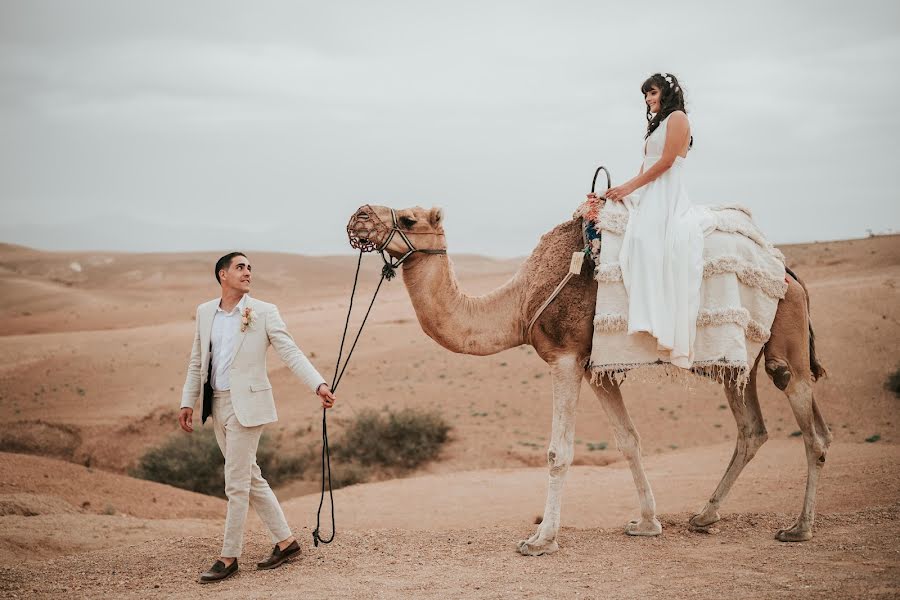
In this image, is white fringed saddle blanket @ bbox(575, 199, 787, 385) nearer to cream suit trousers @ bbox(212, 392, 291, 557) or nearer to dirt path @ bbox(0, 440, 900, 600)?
dirt path @ bbox(0, 440, 900, 600)

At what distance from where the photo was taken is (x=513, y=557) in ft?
22.9

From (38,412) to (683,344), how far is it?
59.1ft

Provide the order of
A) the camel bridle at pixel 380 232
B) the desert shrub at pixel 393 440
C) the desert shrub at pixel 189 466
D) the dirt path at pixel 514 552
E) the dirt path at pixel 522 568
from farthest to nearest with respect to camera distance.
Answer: the desert shrub at pixel 393 440 → the desert shrub at pixel 189 466 → the camel bridle at pixel 380 232 → the dirt path at pixel 514 552 → the dirt path at pixel 522 568

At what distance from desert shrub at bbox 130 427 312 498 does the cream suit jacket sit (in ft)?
26.5

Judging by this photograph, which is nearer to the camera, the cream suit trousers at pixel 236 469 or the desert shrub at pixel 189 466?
the cream suit trousers at pixel 236 469

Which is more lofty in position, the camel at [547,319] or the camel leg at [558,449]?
the camel at [547,319]

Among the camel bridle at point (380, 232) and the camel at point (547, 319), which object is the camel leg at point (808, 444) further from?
the camel bridle at point (380, 232)

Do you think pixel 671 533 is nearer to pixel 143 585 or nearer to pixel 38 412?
pixel 143 585

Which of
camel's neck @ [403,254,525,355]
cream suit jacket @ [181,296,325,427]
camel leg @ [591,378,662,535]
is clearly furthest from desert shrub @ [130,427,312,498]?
camel leg @ [591,378,662,535]

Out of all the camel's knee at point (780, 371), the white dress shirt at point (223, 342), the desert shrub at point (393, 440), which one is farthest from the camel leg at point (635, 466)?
the desert shrub at point (393, 440)

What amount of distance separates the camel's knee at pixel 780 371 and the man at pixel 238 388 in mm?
4119

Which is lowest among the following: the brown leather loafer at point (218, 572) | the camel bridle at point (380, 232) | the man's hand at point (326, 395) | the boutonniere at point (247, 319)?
the brown leather loafer at point (218, 572)

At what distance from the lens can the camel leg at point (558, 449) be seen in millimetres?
7035

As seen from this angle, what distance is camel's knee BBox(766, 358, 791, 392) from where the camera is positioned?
7.34 metres
